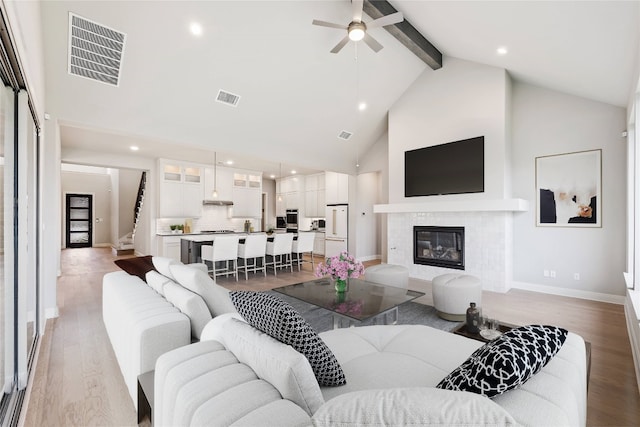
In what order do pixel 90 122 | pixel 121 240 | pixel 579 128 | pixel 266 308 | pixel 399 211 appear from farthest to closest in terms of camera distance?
pixel 121 240 → pixel 399 211 → pixel 579 128 → pixel 90 122 → pixel 266 308

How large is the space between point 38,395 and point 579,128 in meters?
6.91

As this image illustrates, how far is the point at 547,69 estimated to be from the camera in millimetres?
4121

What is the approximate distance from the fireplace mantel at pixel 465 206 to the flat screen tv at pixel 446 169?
26cm

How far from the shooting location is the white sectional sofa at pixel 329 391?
2.22 feet

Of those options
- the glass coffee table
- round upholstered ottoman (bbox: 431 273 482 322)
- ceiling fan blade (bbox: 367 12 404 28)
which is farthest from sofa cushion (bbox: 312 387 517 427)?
ceiling fan blade (bbox: 367 12 404 28)

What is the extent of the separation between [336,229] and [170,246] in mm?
4307

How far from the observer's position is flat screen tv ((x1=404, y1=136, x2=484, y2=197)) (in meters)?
5.14

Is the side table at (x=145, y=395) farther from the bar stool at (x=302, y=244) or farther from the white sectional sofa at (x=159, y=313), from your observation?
the bar stool at (x=302, y=244)

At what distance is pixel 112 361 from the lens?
8.25 feet

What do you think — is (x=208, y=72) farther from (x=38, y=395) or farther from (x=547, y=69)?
(x=547, y=69)

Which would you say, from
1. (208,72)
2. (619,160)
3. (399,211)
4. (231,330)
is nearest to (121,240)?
(208,72)

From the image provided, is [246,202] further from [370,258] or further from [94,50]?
[94,50]

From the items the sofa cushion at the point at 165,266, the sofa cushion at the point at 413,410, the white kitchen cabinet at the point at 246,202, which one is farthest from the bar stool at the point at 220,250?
the sofa cushion at the point at 413,410

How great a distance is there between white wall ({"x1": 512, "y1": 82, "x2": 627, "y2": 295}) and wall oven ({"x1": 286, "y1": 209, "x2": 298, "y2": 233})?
647cm
